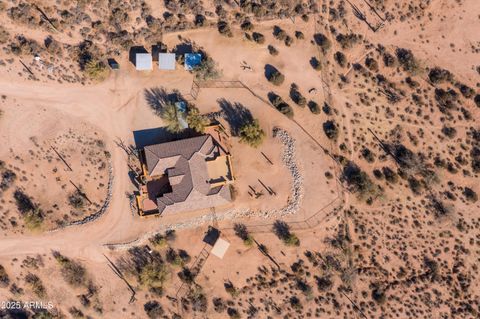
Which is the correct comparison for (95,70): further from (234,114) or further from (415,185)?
(415,185)

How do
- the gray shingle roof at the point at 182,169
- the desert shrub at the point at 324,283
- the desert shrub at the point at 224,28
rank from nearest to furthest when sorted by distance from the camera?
the gray shingle roof at the point at 182,169 < the desert shrub at the point at 324,283 < the desert shrub at the point at 224,28

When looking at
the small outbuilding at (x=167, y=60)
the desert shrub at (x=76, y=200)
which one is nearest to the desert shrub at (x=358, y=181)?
the small outbuilding at (x=167, y=60)

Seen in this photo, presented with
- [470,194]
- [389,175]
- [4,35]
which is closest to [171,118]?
[4,35]

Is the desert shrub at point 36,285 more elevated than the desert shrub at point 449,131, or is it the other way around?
the desert shrub at point 449,131

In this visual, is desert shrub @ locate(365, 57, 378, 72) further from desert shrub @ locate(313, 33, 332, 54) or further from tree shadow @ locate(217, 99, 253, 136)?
tree shadow @ locate(217, 99, 253, 136)

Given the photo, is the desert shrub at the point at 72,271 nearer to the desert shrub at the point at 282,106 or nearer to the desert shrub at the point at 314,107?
the desert shrub at the point at 282,106

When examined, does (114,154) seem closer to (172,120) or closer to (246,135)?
(172,120)

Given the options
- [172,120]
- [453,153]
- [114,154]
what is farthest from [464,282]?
[114,154]

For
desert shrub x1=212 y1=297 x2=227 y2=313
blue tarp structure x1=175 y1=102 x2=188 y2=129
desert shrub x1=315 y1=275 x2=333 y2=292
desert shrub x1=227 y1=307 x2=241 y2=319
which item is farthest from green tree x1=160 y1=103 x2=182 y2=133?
desert shrub x1=315 y1=275 x2=333 y2=292

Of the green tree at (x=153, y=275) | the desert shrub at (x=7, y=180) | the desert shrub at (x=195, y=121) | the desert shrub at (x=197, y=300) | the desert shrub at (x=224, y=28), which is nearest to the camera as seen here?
the desert shrub at (x=195, y=121)
